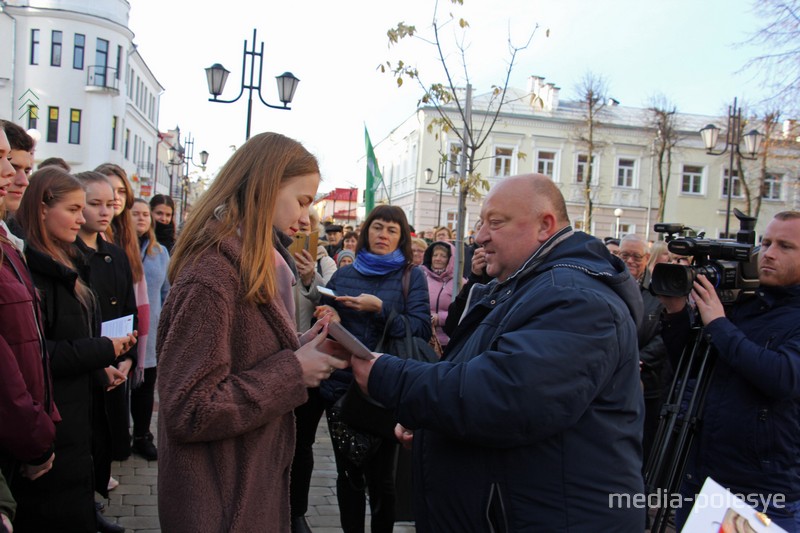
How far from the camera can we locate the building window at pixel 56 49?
41438mm

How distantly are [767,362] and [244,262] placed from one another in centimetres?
243

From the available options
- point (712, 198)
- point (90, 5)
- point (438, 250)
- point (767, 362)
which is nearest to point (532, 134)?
point (712, 198)

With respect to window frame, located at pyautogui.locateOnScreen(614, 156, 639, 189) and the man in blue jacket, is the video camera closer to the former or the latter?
the man in blue jacket

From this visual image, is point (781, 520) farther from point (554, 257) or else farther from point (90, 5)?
point (90, 5)

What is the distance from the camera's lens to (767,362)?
9.46 ft

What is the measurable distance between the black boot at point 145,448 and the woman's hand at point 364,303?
9.07 ft

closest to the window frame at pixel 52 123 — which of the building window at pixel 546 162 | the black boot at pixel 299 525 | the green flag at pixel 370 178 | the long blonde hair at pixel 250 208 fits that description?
the building window at pixel 546 162

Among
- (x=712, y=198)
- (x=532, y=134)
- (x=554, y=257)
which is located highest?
(x=532, y=134)

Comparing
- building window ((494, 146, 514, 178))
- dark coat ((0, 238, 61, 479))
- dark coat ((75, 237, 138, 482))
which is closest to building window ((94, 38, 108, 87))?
building window ((494, 146, 514, 178))

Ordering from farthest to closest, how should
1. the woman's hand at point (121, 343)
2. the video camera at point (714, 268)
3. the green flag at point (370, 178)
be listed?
1. the green flag at point (370, 178)
2. the woman's hand at point (121, 343)
3. the video camera at point (714, 268)

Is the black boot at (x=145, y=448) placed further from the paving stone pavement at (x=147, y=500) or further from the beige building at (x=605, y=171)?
the beige building at (x=605, y=171)

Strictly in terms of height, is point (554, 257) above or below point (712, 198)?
below

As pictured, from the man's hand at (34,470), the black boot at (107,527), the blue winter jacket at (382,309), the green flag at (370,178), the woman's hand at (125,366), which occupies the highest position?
the green flag at (370,178)

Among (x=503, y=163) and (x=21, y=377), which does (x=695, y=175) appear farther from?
(x=21, y=377)
